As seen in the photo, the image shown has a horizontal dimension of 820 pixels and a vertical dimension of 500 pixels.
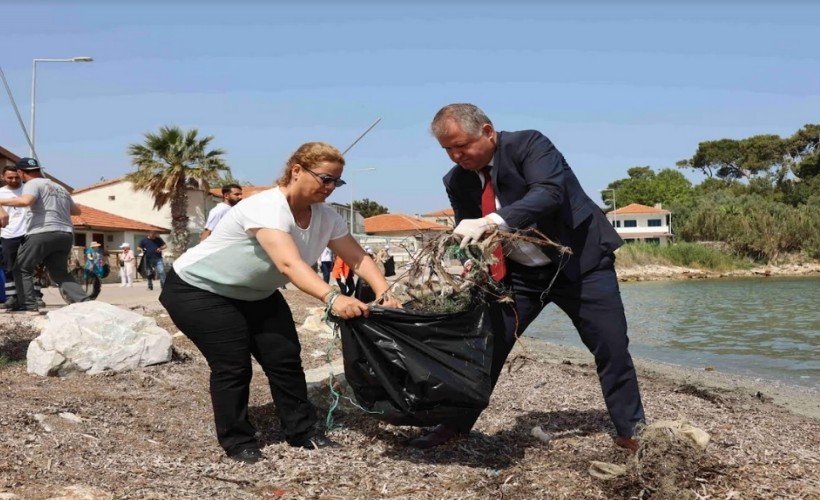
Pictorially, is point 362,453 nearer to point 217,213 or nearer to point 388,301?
point 388,301

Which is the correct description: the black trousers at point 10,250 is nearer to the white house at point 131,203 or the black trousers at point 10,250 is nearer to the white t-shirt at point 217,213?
the white t-shirt at point 217,213

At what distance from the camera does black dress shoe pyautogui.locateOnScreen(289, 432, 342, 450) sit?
416 cm

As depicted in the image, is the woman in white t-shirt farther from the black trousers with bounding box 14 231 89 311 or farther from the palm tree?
the palm tree

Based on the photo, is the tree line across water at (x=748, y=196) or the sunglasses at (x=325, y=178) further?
the tree line across water at (x=748, y=196)

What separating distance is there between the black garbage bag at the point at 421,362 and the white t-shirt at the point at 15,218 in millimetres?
6318

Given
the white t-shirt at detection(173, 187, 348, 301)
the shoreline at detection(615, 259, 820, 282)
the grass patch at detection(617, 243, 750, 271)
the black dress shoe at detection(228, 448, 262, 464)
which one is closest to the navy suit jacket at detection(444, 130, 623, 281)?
the white t-shirt at detection(173, 187, 348, 301)

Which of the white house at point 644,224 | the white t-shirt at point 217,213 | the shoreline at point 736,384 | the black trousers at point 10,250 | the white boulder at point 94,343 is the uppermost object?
the white house at point 644,224

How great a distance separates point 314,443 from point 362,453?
11.1 inches

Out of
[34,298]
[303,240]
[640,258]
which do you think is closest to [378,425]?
[303,240]

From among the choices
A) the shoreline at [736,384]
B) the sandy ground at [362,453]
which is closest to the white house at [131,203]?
the shoreline at [736,384]

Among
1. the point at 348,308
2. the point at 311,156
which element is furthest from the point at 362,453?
the point at 311,156

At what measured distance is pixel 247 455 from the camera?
3914 millimetres

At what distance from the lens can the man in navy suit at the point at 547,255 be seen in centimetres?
380

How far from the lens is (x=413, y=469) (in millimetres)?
3789
